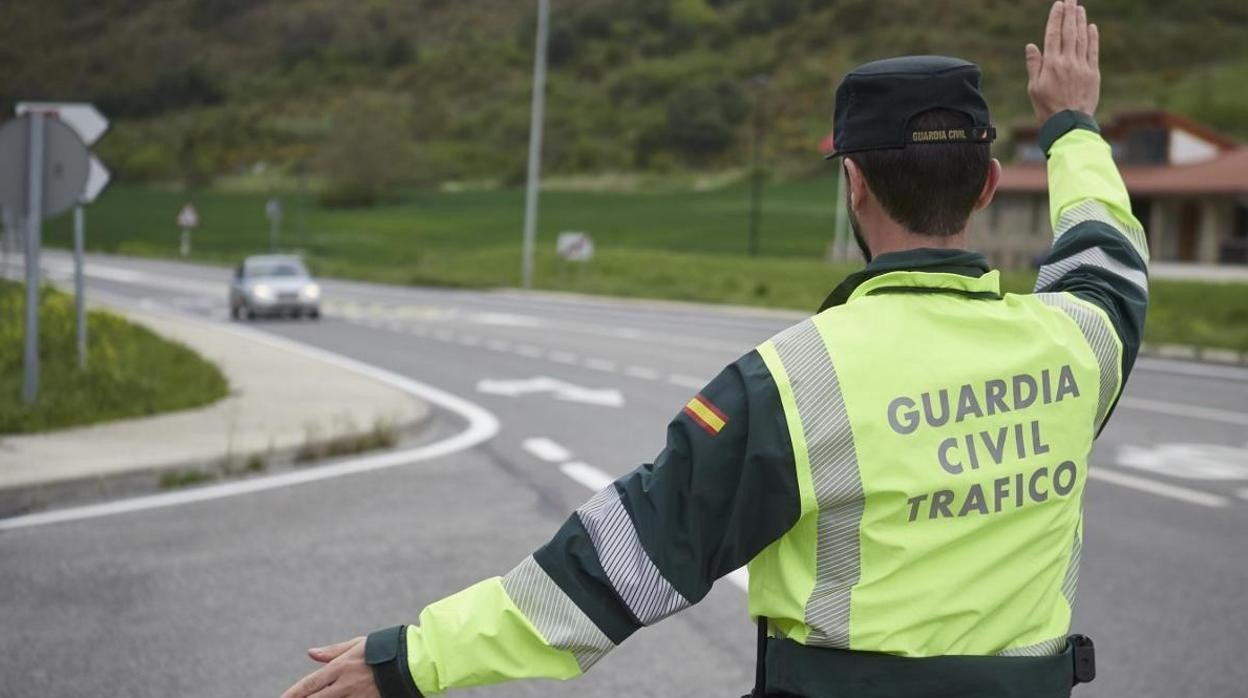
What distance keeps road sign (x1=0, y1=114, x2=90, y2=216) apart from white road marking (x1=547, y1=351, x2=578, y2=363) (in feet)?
31.1

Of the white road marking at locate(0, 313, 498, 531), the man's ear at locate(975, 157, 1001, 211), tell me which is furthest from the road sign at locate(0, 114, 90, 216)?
the man's ear at locate(975, 157, 1001, 211)

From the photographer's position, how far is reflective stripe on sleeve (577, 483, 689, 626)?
85.3 inches

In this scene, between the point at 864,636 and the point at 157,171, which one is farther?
the point at 157,171

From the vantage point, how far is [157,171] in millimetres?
137750

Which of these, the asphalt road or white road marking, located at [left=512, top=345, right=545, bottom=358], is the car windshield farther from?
the asphalt road

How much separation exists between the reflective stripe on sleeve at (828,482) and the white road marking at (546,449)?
29.9ft

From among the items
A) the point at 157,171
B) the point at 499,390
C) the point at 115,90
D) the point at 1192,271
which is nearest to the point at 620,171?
the point at 157,171

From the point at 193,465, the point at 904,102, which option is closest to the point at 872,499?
the point at 904,102

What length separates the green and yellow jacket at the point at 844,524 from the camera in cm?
215

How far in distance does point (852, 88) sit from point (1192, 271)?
45.5m

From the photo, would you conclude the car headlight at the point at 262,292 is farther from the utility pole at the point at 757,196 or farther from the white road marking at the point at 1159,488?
the utility pole at the point at 757,196

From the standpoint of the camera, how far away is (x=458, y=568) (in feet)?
24.2

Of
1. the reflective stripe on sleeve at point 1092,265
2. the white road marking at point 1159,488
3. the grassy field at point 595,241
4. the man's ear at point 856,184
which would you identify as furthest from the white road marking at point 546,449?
the grassy field at point 595,241

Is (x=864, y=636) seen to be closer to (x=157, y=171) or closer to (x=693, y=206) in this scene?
(x=693, y=206)
